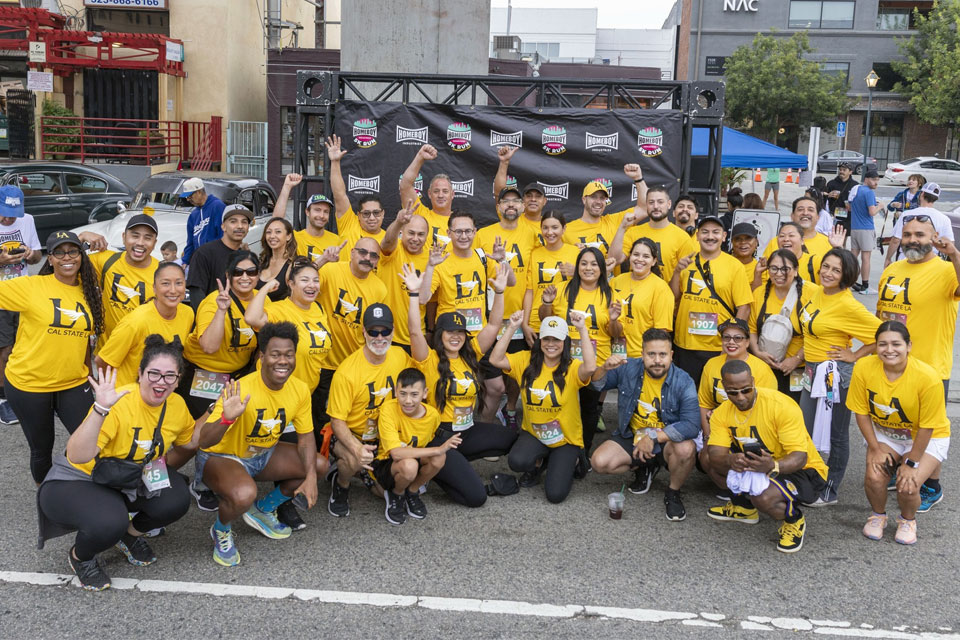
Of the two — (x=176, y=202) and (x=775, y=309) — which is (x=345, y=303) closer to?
(x=775, y=309)

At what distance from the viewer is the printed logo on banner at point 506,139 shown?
886 cm

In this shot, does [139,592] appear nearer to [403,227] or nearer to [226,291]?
[226,291]

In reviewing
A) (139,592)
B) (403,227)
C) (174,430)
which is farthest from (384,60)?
(139,592)

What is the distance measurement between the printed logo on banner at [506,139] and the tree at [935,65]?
3407 centimetres

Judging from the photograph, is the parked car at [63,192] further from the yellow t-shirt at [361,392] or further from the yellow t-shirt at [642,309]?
the yellow t-shirt at [642,309]

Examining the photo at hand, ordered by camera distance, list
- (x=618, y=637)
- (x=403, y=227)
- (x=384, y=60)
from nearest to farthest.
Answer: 1. (x=618, y=637)
2. (x=403, y=227)
3. (x=384, y=60)

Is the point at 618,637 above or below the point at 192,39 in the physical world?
below

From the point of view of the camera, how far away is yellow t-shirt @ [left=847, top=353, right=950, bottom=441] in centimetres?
529

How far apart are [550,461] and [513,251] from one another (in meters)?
2.00

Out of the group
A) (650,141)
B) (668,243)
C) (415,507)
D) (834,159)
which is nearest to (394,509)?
(415,507)

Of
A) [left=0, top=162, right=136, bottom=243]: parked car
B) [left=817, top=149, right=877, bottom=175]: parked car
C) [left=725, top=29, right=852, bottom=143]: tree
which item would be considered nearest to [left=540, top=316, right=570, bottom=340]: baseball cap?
[left=0, top=162, right=136, bottom=243]: parked car

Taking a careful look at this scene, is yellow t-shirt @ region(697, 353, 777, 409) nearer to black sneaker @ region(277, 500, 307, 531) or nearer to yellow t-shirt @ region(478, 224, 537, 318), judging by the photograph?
yellow t-shirt @ region(478, 224, 537, 318)

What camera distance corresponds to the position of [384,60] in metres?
10.7

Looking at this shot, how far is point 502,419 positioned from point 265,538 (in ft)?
9.08
